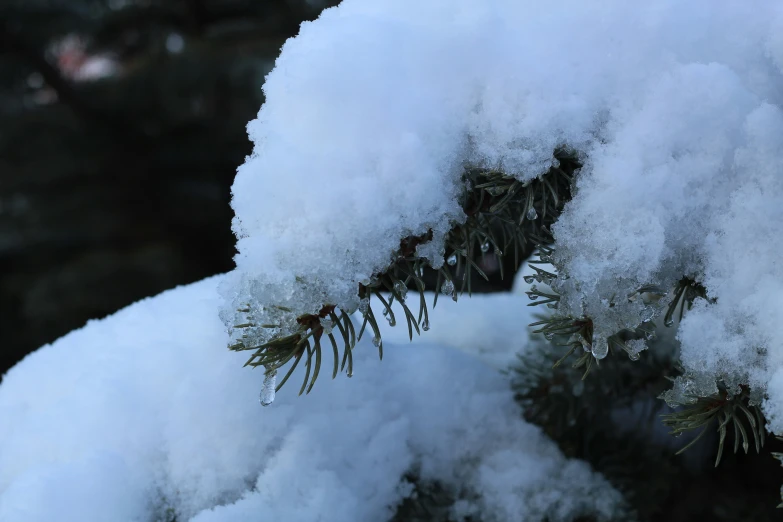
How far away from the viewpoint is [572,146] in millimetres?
505

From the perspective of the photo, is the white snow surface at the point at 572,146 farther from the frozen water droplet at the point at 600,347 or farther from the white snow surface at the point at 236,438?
the white snow surface at the point at 236,438

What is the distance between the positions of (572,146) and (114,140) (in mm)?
2704

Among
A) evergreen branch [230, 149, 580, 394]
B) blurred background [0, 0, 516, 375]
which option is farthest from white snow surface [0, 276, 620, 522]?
blurred background [0, 0, 516, 375]

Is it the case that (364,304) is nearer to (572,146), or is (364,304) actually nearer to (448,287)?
(448,287)

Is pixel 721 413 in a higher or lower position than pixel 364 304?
lower

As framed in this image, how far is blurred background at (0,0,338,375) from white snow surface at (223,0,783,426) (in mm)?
2283

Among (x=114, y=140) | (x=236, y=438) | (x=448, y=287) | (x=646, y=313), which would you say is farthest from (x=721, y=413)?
(x=114, y=140)

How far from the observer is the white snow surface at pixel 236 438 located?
0.61 metres

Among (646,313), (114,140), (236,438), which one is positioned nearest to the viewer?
(646,313)

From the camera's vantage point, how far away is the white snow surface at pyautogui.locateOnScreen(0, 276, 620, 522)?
0.61 m

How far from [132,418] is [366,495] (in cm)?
25

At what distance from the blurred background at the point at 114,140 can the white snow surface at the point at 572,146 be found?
2283mm

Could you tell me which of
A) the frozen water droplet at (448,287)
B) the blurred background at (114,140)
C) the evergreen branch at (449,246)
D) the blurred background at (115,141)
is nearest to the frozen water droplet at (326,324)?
the evergreen branch at (449,246)

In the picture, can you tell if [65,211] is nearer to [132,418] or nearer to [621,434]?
[132,418]
